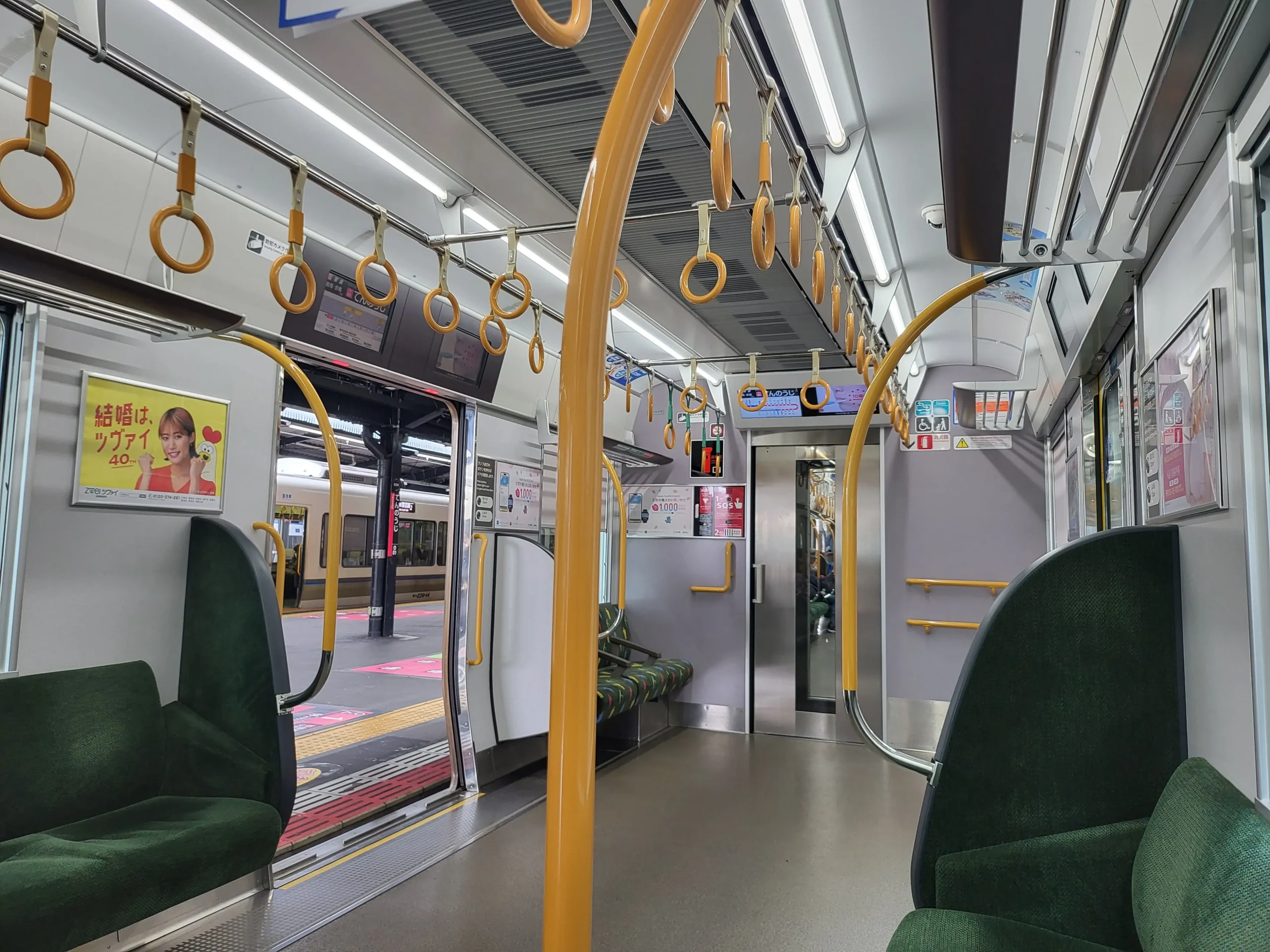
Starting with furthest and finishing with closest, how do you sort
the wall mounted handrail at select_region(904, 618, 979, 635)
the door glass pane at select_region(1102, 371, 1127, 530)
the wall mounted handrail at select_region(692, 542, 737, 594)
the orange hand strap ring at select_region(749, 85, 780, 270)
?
the wall mounted handrail at select_region(692, 542, 737, 594) → the wall mounted handrail at select_region(904, 618, 979, 635) → the door glass pane at select_region(1102, 371, 1127, 530) → the orange hand strap ring at select_region(749, 85, 780, 270)

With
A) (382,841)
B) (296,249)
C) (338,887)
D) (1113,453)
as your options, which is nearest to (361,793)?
(382,841)

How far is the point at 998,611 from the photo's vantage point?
191cm

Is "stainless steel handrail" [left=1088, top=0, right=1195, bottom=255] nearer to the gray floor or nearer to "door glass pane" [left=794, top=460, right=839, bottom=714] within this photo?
the gray floor

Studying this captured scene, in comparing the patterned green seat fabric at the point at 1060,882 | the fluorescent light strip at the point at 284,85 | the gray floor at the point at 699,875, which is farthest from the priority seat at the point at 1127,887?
the fluorescent light strip at the point at 284,85

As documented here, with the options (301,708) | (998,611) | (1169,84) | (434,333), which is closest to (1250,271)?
(1169,84)

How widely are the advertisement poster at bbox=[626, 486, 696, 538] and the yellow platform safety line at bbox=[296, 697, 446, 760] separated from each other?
6.74ft

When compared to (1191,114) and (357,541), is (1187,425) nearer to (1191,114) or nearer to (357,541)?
(1191,114)

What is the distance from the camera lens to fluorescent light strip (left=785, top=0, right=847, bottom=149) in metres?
2.11

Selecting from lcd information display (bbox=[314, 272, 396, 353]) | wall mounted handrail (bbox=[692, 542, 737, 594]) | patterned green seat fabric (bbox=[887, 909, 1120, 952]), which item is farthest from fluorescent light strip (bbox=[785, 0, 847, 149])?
wall mounted handrail (bbox=[692, 542, 737, 594])

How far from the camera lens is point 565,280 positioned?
185 inches

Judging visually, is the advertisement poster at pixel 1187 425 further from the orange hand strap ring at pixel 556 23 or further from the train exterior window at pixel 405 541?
the train exterior window at pixel 405 541

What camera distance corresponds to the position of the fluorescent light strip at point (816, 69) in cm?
211

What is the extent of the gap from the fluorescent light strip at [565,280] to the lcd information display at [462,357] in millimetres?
585

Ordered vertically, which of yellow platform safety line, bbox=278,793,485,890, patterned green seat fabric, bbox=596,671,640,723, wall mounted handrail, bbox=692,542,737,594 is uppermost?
wall mounted handrail, bbox=692,542,737,594
